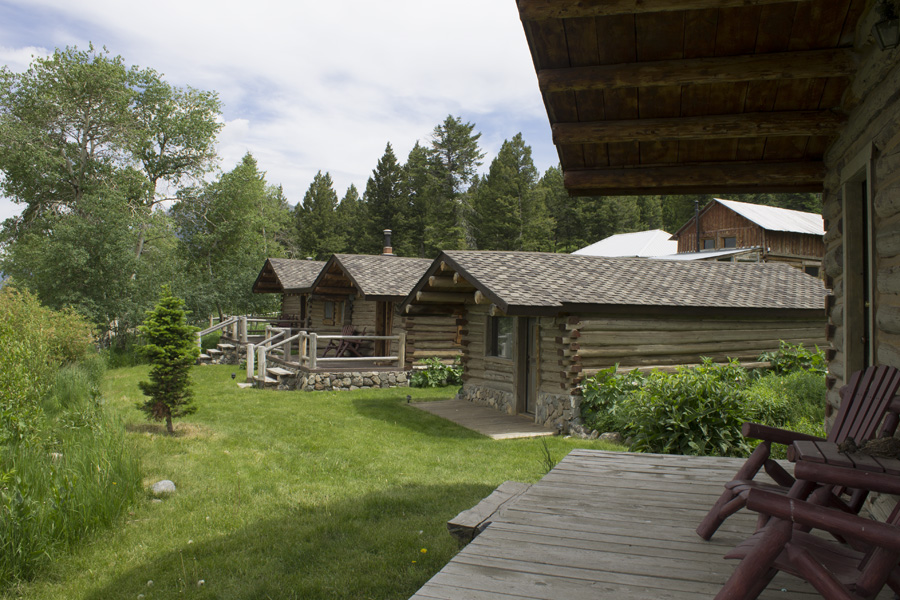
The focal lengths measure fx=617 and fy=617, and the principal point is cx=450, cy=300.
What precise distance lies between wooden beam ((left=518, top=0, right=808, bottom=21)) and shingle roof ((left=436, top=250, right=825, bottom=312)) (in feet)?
24.7

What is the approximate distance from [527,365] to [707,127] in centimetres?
873

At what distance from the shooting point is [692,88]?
14.5 ft

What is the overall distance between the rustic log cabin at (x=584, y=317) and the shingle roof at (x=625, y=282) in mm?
31

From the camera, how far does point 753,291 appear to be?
14.7m

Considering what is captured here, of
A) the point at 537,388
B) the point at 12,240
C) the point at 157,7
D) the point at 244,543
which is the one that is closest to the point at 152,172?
the point at 12,240

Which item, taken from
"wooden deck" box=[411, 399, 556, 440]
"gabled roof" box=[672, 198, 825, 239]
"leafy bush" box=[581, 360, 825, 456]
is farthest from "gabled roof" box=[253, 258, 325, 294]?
"gabled roof" box=[672, 198, 825, 239]

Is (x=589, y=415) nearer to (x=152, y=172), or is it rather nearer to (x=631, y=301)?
(x=631, y=301)

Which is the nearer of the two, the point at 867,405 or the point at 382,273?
the point at 867,405

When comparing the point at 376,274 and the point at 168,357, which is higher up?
the point at 376,274

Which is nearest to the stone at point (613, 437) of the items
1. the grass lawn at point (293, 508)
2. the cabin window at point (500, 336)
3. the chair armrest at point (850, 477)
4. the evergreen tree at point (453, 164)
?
the grass lawn at point (293, 508)

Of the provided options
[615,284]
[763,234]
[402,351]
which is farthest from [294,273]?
[763,234]

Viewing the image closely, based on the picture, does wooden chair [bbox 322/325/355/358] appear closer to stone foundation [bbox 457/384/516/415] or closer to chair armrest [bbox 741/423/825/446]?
stone foundation [bbox 457/384/516/415]

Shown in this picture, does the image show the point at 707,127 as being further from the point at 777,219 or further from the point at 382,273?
the point at 777,219

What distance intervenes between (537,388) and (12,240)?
30.0 m
